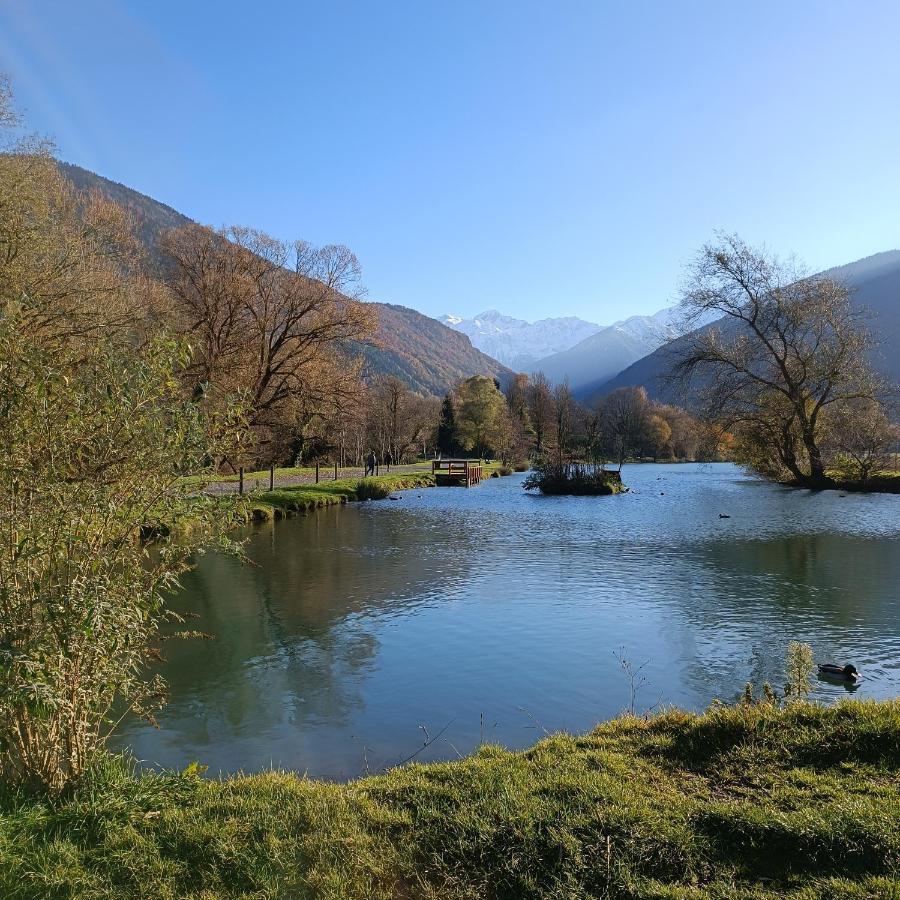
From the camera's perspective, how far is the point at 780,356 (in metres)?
37.4

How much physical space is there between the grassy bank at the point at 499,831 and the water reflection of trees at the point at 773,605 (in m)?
3.88

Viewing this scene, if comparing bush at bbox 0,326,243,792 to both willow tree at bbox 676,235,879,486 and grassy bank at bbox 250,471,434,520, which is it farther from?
willow tree at bbox 676,235,879,486

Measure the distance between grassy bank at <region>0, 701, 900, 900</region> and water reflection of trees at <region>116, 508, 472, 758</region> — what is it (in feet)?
9.40

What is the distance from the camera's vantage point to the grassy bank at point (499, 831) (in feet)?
11.2

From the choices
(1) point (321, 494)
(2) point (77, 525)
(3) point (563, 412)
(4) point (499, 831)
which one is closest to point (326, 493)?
(1) point (321, 494)

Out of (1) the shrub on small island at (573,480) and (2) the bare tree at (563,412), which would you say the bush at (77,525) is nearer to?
(1) the shrub on small island at (573,480)

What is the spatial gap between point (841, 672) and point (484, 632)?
5134 millimetres

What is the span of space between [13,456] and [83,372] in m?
0.86

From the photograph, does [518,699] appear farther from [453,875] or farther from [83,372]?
[83,372]

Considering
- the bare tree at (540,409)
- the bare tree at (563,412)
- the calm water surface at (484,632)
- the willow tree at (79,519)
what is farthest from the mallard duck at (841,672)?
the bare tree at (540,409)

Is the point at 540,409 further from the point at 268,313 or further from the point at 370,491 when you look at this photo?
the point at 268,313

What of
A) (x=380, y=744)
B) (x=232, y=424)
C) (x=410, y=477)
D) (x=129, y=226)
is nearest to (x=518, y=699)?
(x=380, y=744)

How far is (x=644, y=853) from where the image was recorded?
362cm

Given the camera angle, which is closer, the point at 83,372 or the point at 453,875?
the point at 453,875
